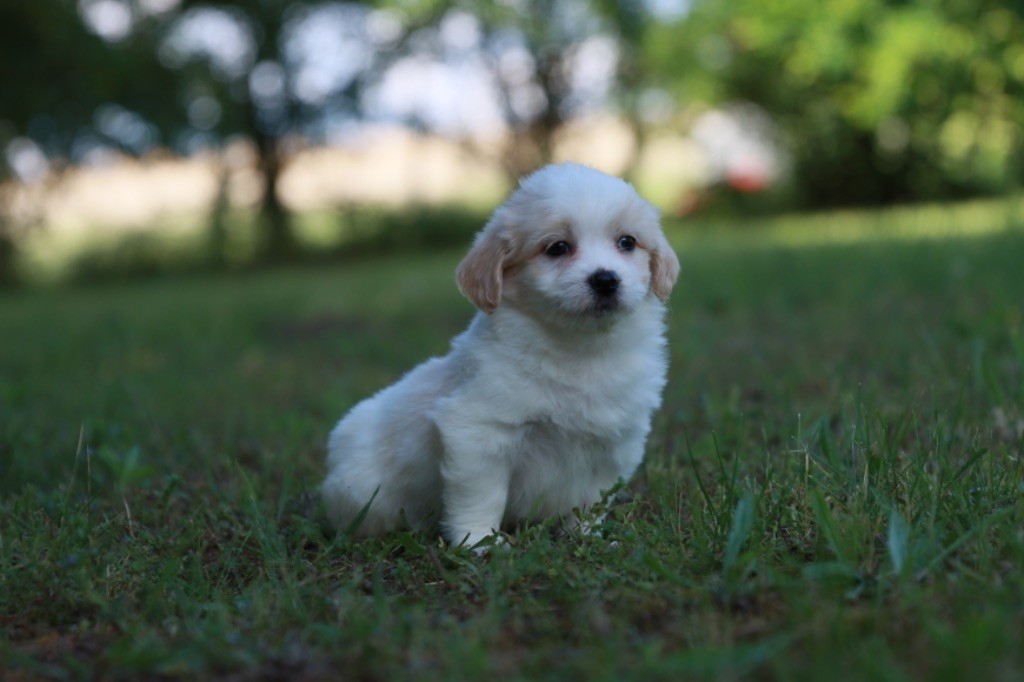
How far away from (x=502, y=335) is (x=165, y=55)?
1691 cm

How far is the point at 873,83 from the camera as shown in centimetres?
1956

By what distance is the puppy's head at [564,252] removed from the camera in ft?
9.18

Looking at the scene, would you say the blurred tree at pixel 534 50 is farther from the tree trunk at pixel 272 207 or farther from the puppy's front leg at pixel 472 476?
the puppy's front leg at pixel 472 476

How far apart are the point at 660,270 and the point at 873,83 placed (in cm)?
1842

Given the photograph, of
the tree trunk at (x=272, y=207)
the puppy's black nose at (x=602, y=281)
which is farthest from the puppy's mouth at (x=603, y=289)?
the tree trunk at (x=272, y=207)

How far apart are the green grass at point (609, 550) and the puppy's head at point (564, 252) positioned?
53cm

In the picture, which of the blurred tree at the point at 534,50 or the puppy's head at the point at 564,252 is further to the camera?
the blurred tree at the point at 534,50

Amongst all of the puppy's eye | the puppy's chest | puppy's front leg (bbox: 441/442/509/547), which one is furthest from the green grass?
the puppy's eye

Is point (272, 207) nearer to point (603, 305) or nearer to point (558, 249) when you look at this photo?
point (558, 249)

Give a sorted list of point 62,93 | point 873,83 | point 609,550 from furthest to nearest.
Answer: point 873,83 → point 62,93 → point 609,550

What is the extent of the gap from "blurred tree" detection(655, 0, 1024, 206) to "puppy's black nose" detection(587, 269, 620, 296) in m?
Answer: 18.1

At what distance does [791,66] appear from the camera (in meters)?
20.7

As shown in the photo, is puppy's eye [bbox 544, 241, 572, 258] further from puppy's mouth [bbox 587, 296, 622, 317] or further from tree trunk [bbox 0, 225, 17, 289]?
tree trunk [bbox 0, 225, 17, 289]

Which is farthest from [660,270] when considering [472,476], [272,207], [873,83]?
[873,83]
